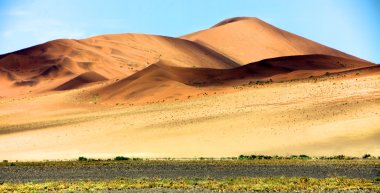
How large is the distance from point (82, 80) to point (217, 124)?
53505 mm

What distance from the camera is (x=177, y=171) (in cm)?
3681

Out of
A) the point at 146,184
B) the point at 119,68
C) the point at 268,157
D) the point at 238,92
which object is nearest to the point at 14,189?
the point at 146,184

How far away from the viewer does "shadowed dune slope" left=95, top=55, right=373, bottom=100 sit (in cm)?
8912

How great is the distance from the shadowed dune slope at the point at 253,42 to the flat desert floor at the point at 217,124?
256 feet

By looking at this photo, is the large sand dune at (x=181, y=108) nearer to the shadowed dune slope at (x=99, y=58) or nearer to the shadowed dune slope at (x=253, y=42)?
the shadowed dune slope at (x=99, y=58)

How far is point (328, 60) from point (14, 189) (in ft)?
271

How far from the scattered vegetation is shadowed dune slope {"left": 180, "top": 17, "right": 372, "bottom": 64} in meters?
125

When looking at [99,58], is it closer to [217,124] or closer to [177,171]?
[217,124]

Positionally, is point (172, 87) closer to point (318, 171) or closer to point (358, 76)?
point (358, 76)

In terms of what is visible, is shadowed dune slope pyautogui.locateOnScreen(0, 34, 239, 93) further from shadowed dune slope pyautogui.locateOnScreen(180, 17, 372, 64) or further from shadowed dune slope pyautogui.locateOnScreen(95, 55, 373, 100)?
shadowed dune slope pyautogui.locateOnScreen(95, 55, 373, 100)

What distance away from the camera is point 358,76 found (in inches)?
3091

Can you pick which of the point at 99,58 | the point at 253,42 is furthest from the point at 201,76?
the point at 253,42

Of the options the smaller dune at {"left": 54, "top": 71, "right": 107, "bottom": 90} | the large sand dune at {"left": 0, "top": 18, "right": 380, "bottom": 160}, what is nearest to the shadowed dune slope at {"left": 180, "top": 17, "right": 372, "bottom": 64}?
the large sand dune at {"left": 0, "top": 18, "right": 380, "bottom": 160}

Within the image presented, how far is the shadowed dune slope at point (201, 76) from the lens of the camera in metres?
89.1
